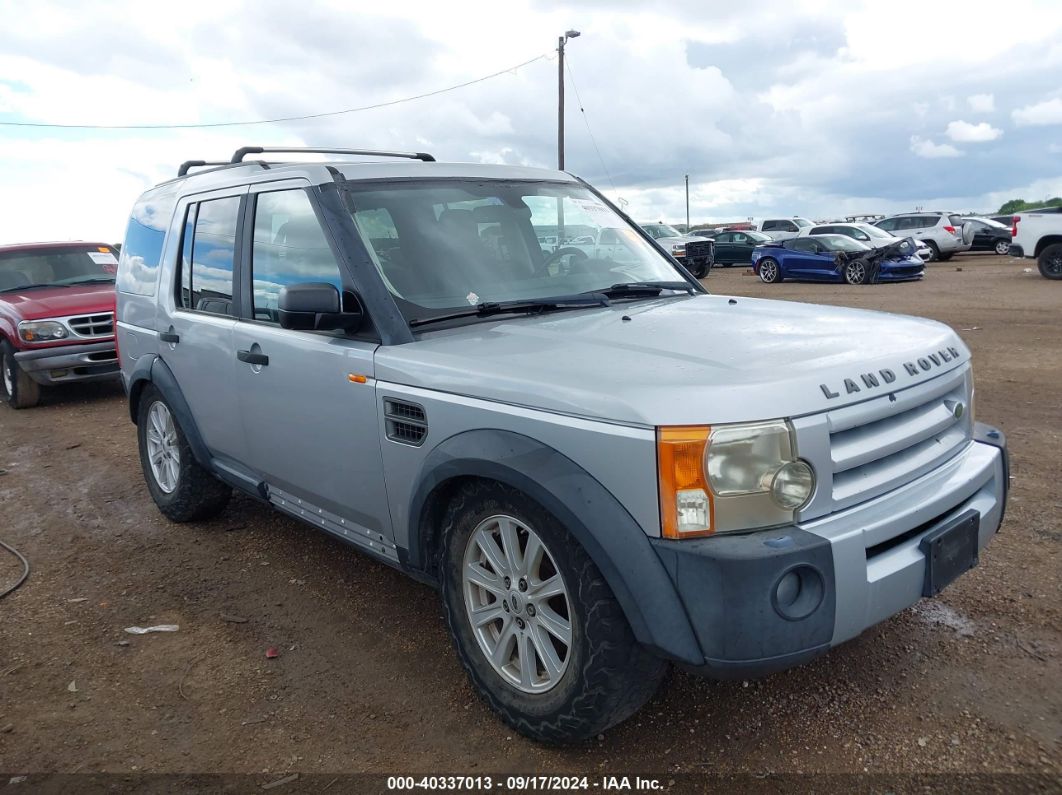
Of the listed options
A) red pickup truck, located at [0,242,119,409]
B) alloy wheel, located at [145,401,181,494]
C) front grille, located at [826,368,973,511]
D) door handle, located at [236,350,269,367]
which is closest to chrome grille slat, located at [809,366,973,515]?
front grille, located at [826,368,973,511]

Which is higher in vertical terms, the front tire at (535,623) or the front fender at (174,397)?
the front fender at (174,397)

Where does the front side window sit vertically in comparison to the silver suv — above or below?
above

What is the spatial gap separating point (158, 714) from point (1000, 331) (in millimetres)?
11375

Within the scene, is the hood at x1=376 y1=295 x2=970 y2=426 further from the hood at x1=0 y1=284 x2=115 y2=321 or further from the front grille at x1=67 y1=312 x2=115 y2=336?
the hood at x1=0 y1=284 x2=115 y2=321

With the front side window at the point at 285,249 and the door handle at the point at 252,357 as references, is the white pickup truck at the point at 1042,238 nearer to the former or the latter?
the front side window at the point at 285,249

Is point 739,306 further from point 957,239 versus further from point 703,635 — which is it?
point 957,239

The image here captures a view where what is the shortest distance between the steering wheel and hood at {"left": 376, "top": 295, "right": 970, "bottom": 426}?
1.33 feet

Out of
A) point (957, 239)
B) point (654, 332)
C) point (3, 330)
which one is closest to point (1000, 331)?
point (654, 332)

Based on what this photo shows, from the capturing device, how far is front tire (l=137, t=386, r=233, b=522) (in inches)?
190

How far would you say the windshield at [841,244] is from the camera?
21219 millimetres

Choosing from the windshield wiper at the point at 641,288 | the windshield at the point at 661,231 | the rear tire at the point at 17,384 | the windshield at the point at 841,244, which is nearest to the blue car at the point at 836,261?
the windshield at the point at 841,244

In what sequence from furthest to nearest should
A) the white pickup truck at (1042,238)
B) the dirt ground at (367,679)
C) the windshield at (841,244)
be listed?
the windshield at (841,244), the white pickup truck at (1042,238), the dirt ground at (367,679)

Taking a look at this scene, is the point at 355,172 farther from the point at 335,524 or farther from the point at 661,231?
the point at 661,231

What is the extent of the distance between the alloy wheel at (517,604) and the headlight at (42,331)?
7.89 metres
